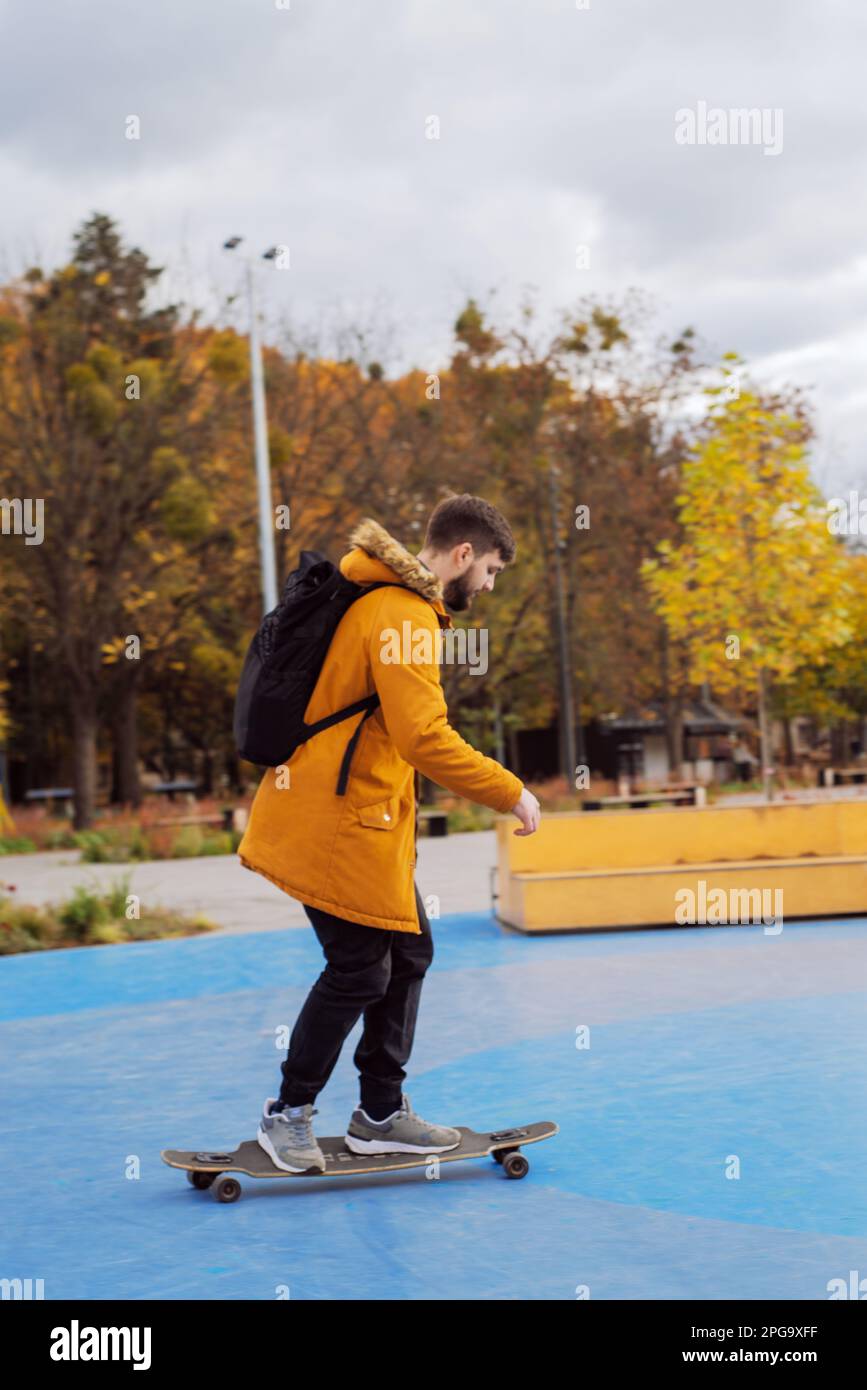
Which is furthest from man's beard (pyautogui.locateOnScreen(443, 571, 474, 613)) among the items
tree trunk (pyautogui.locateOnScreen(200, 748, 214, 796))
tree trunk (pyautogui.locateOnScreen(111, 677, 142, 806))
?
tree trunk (pyautogui.locateOnScreen(200, 748, 214, 796))

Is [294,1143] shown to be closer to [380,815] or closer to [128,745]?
[380,815]

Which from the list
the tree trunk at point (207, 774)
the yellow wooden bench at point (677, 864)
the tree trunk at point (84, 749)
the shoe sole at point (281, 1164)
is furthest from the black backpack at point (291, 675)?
the tree trunk at point (207, 774)

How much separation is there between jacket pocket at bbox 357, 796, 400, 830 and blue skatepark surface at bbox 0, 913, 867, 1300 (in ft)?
3.84

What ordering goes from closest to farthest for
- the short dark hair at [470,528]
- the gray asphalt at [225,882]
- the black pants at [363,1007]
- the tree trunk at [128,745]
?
the black pants at [363,1007]
the short dark hair at [470,528]
the gray asphalt at [225,882]
the tree trunk at [128,745]

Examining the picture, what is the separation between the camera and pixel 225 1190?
4.88 meters

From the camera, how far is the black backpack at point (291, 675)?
4.72m

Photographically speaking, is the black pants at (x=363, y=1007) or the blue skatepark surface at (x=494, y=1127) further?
the black pants at (x=363, y=1007)

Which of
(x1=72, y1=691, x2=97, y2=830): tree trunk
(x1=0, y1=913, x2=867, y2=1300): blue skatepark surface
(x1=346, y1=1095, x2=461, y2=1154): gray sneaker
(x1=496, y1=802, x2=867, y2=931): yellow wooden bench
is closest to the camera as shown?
(x1=0, y1=913, x2=867, y2=1300): blue skatepark surface

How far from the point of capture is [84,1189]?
5133mm

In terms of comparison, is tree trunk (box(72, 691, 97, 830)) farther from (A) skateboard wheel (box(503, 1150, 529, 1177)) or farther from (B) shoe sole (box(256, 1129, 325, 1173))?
(A) skateboard wheel (box(503, 1150, 529, 1177))

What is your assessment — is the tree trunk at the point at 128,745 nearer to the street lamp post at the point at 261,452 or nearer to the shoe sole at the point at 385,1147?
the street lamp post at the point at 261,452

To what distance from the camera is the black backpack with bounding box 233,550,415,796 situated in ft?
15.5

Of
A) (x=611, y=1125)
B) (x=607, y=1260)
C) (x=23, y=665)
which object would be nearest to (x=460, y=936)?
(x=611, y=1125)

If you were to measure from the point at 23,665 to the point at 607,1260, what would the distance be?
3716cm
